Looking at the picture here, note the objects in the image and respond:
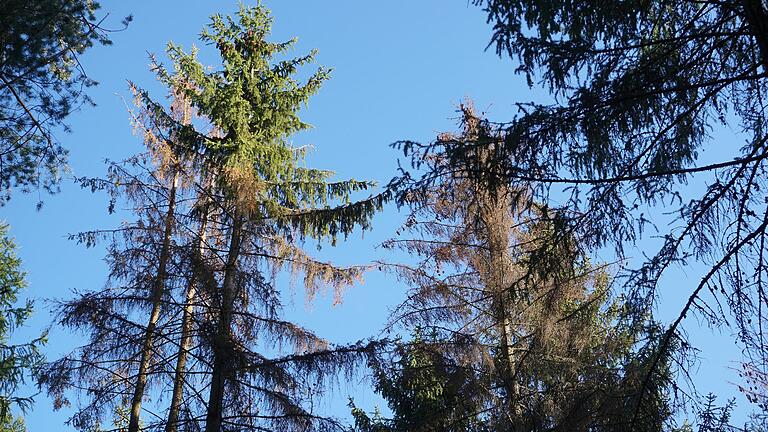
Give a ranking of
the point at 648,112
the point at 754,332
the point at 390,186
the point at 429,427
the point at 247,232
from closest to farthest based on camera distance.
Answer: the point at 754,332 → the point at 648,112 → the point at 390,186 → the point at 429,427 → the point at 247,232

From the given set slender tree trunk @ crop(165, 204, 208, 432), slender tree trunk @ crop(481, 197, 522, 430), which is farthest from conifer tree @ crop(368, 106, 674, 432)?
slender tree trunk @ crop(165, 204, 208, 432)

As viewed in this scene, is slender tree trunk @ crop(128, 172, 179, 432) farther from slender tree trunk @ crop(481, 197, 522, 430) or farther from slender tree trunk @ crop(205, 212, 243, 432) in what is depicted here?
slender tree trunk @ crop(481, 197, 522, 430)

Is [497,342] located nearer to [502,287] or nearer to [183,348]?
[502,287]

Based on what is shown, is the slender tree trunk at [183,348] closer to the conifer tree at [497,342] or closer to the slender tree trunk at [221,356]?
the slender tree trunk at [221,356]

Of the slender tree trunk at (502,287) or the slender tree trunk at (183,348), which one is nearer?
the slender tree trunk at (183,348)

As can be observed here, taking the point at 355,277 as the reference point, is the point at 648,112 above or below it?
below

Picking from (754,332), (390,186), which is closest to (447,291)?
(390,186)

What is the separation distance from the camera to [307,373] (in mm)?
10758

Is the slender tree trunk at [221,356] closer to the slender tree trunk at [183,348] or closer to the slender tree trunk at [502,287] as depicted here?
the slender tree trunk at [183,348]

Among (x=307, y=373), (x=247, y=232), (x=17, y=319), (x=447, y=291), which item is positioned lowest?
(x=307, y=373)

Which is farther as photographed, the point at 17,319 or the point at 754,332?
the point at 17,319

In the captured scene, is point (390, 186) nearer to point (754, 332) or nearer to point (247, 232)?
point (754, 332)

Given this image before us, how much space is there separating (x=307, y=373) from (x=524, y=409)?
298 cm

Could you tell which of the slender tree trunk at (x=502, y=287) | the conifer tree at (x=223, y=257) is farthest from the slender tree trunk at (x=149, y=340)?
the slender tree trunk at (x=502, y=287)
